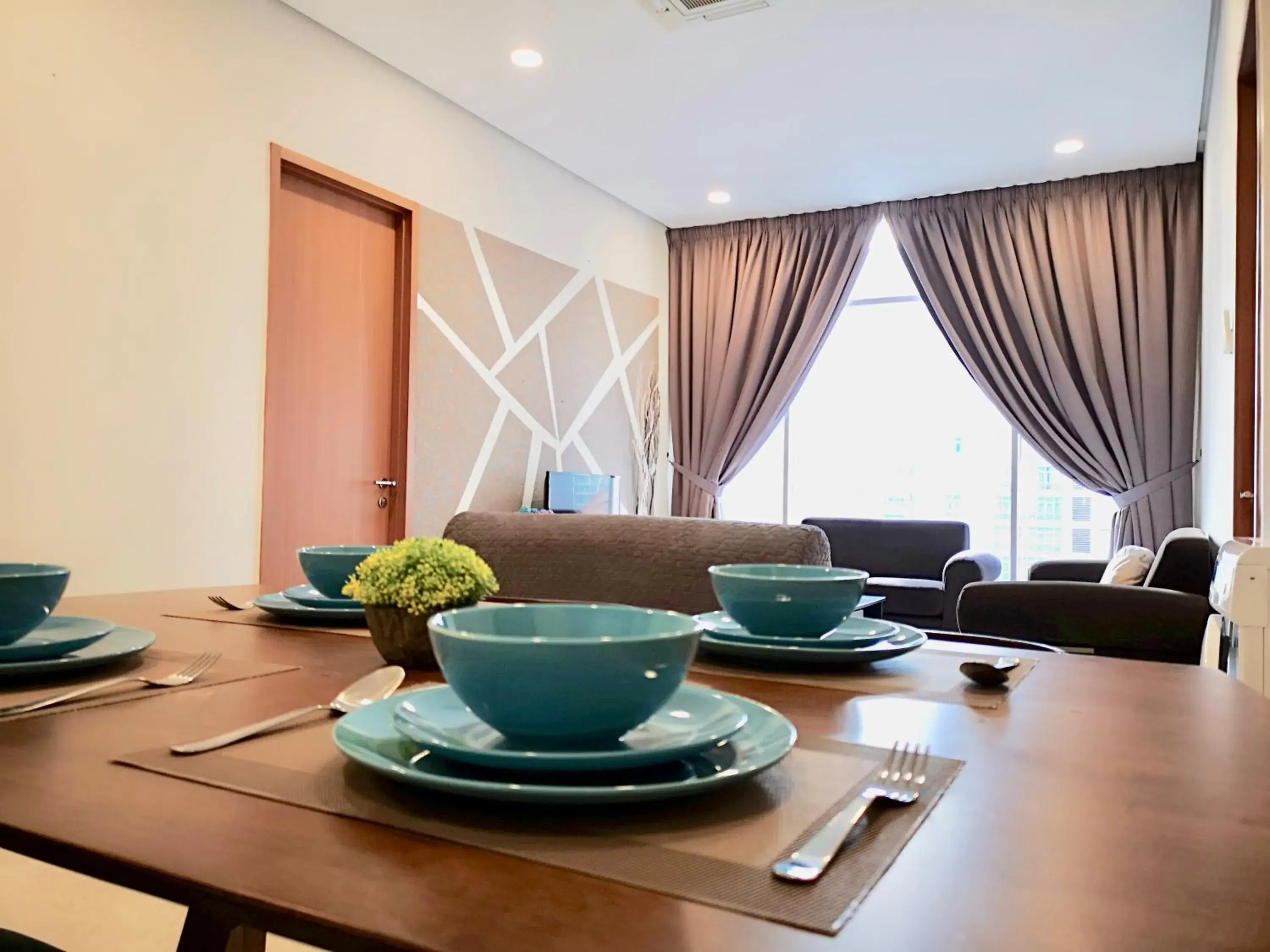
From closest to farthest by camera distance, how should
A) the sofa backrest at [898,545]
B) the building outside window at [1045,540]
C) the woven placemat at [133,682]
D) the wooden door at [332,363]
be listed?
the woven placemat at [133,682]
the wooden door at [332,363]
the sofa backrest at [898,545]
the building outside window at [1045,540]

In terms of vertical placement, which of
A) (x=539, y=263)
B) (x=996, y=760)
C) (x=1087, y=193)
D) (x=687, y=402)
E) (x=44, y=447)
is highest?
Result: (x=1087, y=193)

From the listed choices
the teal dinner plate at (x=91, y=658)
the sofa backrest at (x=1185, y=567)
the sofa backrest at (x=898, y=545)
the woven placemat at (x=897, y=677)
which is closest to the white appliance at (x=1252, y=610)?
the woven placemat at (x=897, y=677)

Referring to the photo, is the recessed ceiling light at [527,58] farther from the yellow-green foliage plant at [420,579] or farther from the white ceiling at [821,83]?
the yellow-green foliage plant at [420,579]

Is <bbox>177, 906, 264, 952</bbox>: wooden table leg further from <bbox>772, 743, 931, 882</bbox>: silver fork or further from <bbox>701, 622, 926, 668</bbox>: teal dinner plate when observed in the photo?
<bbox>772, 743, 931, 882</bbox>: silver fork

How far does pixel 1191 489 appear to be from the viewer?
16.6 ft

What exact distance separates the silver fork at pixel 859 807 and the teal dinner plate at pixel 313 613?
2.36 ft

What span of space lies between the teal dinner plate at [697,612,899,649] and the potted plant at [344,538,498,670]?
26 cm

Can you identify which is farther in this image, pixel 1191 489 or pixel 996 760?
pixel 1191 489

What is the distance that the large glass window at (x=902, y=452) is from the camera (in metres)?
5.72

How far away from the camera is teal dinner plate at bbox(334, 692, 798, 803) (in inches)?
17.9

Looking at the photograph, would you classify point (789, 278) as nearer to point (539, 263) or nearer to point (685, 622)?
point (539, 263)

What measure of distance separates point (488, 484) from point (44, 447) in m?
2.15

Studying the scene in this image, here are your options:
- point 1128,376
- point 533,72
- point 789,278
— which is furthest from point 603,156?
point 1128,376

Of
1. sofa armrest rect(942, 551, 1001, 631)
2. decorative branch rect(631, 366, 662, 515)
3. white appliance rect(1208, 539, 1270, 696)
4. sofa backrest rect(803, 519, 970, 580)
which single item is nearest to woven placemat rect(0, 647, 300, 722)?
white appliance rect(1208, 539, 1270, 696)
